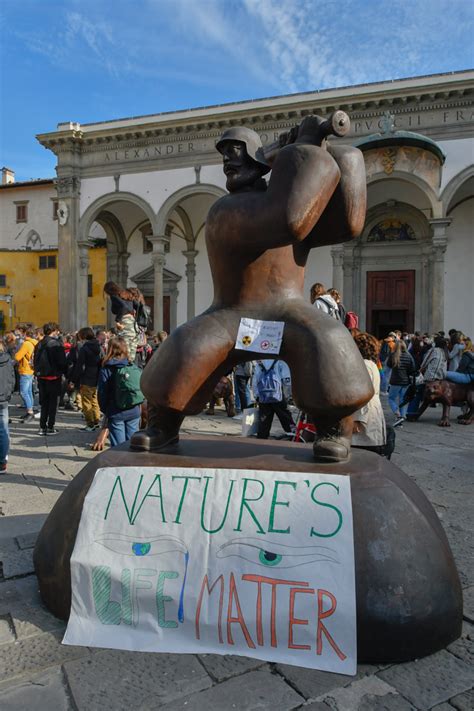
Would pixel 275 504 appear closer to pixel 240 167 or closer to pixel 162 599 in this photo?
pixel 162 599

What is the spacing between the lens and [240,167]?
2639 mm

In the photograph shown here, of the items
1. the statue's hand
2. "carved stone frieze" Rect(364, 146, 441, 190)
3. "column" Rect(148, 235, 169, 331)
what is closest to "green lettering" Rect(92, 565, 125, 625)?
the statue's hand

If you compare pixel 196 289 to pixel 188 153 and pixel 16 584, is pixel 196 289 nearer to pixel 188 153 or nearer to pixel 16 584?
pixel 188 153

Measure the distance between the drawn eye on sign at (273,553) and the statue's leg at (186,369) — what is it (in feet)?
2.41

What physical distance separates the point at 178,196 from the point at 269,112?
414cm

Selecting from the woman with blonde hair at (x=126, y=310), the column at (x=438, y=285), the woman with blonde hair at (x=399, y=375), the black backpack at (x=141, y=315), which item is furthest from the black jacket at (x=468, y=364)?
the column at (x=438, y=285)

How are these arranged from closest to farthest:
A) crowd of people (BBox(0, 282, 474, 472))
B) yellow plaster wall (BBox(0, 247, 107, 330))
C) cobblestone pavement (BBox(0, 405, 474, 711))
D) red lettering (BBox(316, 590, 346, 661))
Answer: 1. cobblestone pavement (BBox(0, 405, 474, 711))
2. red lettering (BBox(316, 590, 346, 661))
3. crowd of people (BBox(0, 282, 474, 472))
4. yellow plaster wall (BBox(0, 247, 107, 330))

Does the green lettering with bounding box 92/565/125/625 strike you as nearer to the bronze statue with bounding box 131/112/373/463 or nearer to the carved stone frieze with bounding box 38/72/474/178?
the bronze statue with bounding box 131/112/373/463

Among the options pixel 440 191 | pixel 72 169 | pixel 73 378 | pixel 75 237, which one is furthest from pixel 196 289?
pixel 73 378

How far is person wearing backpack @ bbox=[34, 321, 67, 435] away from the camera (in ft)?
22.6

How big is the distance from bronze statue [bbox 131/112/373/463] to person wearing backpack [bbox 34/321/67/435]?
456cm

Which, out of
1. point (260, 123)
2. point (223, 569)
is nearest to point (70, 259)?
point (260, 123)

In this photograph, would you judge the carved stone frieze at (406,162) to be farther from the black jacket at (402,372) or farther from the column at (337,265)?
the black jacket at (402,372)

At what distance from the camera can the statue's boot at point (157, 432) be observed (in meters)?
2.67
